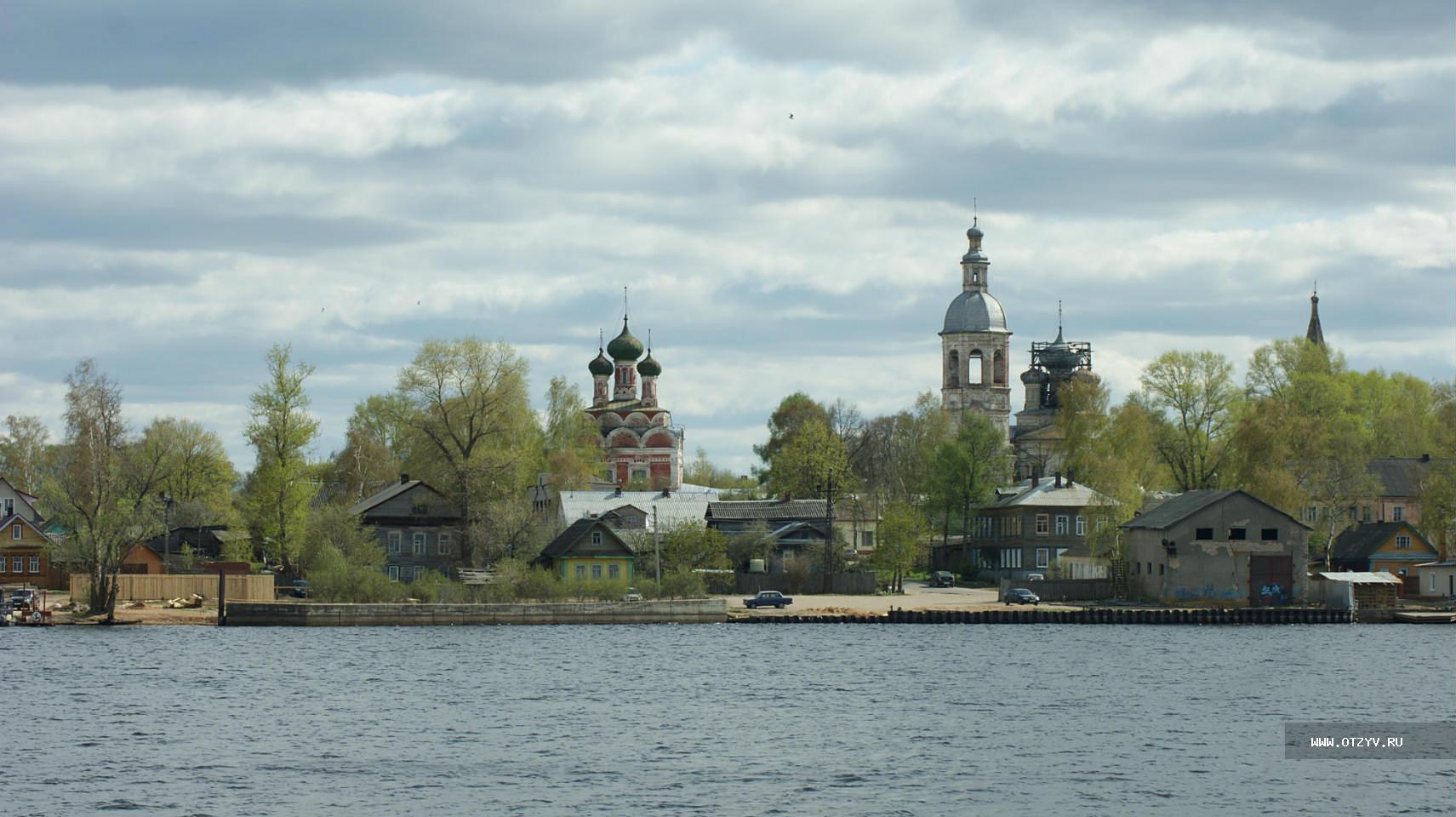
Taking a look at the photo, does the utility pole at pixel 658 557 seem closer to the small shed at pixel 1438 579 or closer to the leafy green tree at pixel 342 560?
the leafy green tree at pixel 342 560

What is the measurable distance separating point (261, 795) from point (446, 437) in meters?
65.9

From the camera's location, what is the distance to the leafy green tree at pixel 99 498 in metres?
78.6

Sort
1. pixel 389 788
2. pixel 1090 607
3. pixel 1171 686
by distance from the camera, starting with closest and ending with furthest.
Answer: pixel 389 788 < pixel 1171 686 < pixel 1090 607

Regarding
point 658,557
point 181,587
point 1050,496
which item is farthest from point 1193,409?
point 181,587

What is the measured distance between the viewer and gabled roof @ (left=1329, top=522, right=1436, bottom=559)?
3900 inches

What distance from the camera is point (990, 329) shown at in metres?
169

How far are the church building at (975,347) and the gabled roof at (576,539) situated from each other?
2927 inches

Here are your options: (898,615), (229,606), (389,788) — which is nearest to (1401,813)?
(389,788)

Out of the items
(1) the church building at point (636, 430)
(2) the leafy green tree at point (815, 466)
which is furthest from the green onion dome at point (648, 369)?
(2) the leafy green tree at point (815, 466)

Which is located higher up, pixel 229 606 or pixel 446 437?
pixel 446 437

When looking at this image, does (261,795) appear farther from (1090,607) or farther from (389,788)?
(1090,607)

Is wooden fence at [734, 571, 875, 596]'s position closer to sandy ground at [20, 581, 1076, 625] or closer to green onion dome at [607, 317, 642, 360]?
sandy ground at [20, 581, 1076, 625]

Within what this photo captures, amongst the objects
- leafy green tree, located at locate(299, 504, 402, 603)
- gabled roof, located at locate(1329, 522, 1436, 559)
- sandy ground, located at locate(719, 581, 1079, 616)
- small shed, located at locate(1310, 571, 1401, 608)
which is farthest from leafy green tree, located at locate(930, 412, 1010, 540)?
leafy green tree, located at locate(299, 504, 402, 603)

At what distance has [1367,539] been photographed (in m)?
101
